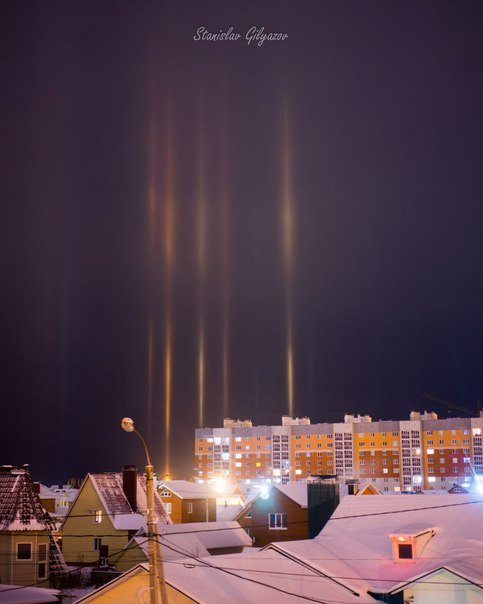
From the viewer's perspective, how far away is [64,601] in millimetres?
40000

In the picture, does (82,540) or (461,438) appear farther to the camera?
(461,438)

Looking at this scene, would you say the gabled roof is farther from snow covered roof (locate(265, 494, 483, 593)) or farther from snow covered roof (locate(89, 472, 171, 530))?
snow covered roof (locate(265, 494, 483, 593))

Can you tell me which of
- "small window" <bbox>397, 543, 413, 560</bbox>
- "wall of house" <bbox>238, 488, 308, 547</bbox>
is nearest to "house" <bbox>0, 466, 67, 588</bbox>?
"wall of house" <bbox>238, 488, 308, 547</bbox>

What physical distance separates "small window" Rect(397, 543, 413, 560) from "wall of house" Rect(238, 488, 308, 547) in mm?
28131

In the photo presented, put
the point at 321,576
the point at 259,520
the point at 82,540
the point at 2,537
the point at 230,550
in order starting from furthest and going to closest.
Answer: the point at 259,520, the point at 82,540, the point at 230,550, the point at 2,537, the point at 321,576

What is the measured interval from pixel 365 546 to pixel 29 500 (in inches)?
816

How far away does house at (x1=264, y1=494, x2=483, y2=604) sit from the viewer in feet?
97.8

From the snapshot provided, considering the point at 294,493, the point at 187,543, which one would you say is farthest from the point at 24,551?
the point at 294,493

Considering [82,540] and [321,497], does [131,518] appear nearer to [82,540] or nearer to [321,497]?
[82,540]

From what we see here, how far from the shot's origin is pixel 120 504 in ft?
179

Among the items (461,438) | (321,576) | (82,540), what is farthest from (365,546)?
→ (461,438)

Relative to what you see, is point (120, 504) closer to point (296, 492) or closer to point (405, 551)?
point (296, 492)

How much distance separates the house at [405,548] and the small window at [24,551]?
16141mm

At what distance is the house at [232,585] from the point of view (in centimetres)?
2750
